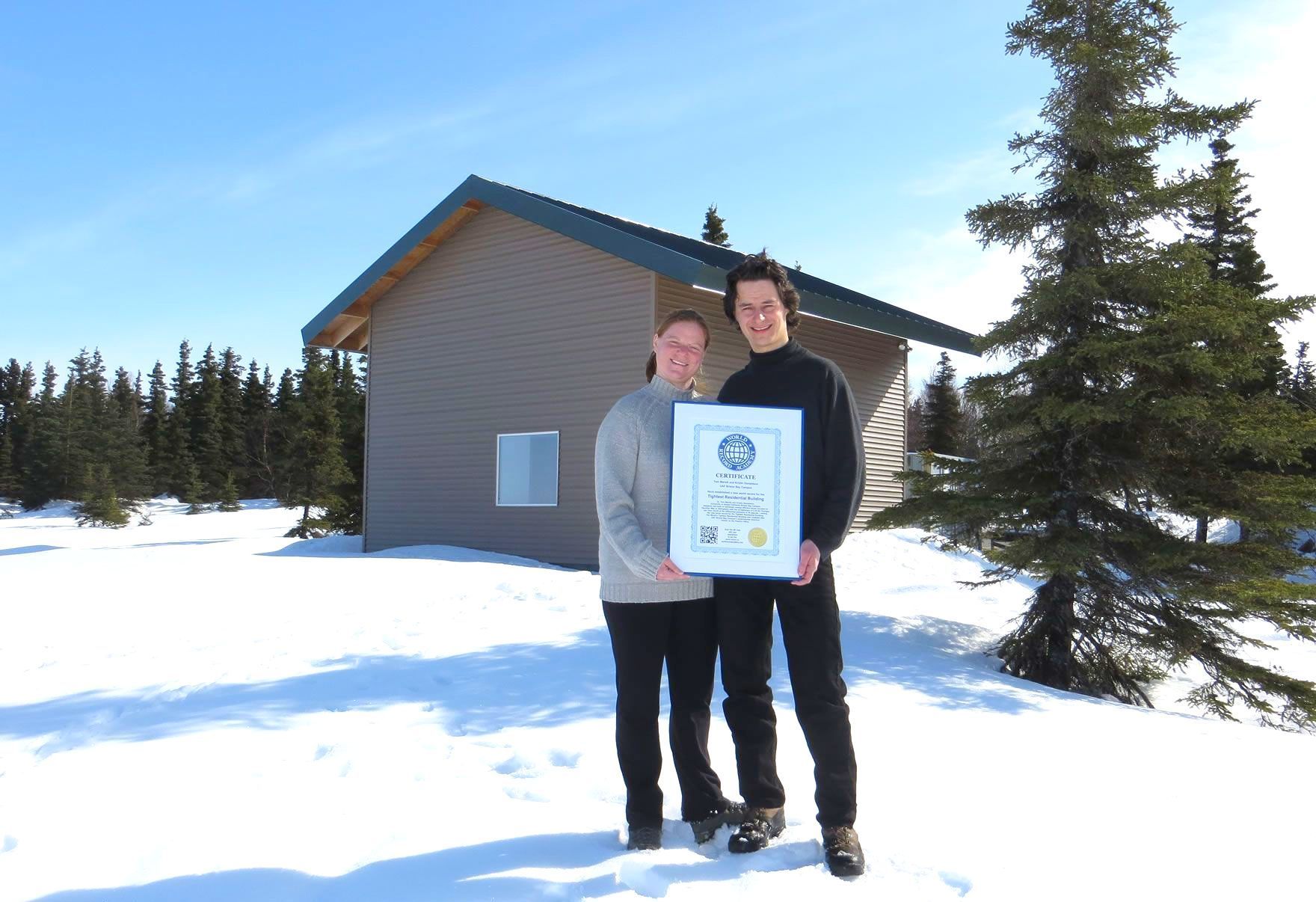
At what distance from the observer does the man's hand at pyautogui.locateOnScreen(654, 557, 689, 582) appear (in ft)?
9.35

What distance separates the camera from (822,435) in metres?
3.03

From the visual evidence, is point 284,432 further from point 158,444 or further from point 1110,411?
point 1110,411

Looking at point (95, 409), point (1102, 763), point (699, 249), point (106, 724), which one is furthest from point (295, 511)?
point (1102, 763)

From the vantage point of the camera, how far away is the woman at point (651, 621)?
3.00 metres

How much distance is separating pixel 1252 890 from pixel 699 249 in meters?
12.3

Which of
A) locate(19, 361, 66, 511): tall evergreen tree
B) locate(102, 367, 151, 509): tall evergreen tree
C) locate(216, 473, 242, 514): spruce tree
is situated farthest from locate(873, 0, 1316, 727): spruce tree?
locate(19, 361, 66, 511): tall evergreen tree

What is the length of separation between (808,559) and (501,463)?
10803 millimetres

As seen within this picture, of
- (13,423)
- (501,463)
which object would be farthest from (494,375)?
(13,423)

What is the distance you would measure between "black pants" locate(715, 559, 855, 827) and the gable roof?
788 centimetres

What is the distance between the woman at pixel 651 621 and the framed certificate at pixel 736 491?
11 cm

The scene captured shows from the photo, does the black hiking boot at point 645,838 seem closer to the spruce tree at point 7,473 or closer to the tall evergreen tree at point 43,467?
the tall evergreen tree at point 43,467

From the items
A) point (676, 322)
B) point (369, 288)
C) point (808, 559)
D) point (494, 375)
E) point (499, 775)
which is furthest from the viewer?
point (369, 288)

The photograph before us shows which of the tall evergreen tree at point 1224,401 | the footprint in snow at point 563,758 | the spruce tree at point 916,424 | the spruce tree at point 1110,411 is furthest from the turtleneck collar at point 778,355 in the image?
the spruce tree at point 916,424

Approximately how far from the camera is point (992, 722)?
5.04 m
